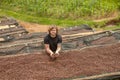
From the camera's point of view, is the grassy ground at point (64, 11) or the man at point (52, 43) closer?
the man at point (52, 43)

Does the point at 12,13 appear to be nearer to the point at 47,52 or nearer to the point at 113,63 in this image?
the point at 47,52

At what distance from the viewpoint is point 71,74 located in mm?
7223

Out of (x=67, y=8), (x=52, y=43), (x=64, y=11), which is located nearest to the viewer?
(x=52, y=43)

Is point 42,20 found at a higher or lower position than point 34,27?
higher

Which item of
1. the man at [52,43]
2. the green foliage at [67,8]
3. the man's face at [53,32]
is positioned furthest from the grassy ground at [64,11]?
the man's face at [53,32]

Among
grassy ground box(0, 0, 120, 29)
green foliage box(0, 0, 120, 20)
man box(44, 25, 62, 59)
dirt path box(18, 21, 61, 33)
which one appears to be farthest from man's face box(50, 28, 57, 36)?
green foliage box(0, 0, 120, 20)

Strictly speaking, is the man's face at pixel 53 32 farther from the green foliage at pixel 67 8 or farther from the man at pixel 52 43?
the green foliage at pixel 67 8

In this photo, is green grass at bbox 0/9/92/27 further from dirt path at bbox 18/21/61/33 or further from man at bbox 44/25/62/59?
man at bbox 44/25/62/59

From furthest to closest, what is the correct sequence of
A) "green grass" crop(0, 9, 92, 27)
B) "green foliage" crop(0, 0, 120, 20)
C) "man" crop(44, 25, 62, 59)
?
"green foliage" crop(0, 0, 120, 20) → "green grass" crop(0, 9, 92, 27) → "man" crop(44, 25, 62, 59)

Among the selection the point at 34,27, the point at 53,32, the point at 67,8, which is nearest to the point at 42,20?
the point at 34,27

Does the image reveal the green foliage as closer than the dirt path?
No

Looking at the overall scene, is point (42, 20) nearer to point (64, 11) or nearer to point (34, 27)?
point (34, 27)

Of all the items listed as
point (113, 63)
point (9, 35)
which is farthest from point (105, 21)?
point (113, 63)

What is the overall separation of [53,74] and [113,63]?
57.5 inches
